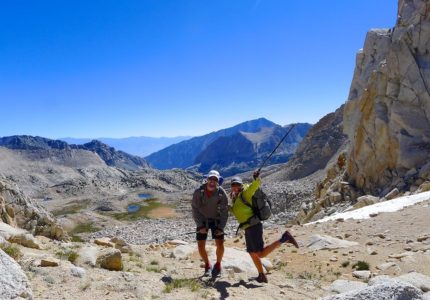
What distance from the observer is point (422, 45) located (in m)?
38.6

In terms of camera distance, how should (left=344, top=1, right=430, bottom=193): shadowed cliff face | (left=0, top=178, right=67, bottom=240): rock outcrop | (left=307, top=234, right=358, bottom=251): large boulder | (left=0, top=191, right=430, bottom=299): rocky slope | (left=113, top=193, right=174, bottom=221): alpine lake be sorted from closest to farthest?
(left=0, top=191, right=430, bottom=299): rocky slope, (left=307, top=234, right=358, bottom=251): large boulder, (left=0, top=178, right=67, bottom=240): rock outcrop, (left=344, top=1, right=430, bottom=193): shadowed cliff face, (left=113, top=193, right=174, bottom=221): alpine lake

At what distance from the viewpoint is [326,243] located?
16156 mm

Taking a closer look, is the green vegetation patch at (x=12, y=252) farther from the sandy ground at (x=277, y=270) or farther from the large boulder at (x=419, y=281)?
the large boulder at (x=419, y=281)

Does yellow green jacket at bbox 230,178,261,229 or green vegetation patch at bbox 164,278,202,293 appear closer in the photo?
green vegetation patch at bbox 164,278,202,293

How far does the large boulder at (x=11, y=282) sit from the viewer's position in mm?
6495

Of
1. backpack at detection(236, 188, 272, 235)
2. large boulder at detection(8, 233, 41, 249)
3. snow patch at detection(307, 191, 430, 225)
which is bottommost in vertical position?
snow patch at detection(307, 191, 430, 225)

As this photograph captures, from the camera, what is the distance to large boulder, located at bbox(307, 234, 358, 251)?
15.8m

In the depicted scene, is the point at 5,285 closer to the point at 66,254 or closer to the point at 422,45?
the point at 66,254

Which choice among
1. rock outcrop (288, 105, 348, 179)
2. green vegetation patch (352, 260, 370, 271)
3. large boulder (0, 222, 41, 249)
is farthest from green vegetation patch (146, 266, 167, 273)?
rock outcrop (288, 105, 348, 179)

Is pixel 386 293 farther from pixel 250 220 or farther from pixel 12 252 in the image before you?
pixel 12 252

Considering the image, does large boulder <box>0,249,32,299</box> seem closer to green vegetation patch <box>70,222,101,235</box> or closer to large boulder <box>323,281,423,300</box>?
large boulder <box>323,281,423,300</box>

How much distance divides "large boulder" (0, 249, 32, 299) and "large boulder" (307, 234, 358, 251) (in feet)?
37.3

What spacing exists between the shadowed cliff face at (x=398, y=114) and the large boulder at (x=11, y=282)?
29529mm

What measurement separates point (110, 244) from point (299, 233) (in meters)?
8.74
